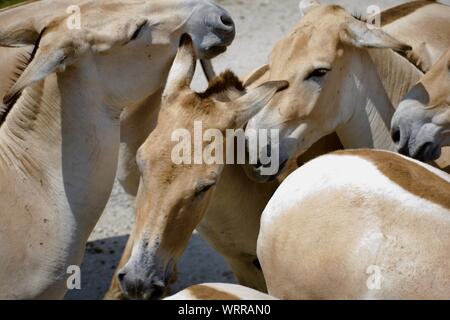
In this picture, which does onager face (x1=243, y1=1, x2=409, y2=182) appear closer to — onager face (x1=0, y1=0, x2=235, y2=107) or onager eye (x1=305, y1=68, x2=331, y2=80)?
onager eye (x1=305, y1=68, x2=331, y2=80)

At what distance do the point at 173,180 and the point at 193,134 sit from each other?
0.70 feet

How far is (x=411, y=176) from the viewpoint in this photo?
365cm

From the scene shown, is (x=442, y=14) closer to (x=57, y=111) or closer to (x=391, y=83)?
(x=391, y=83)

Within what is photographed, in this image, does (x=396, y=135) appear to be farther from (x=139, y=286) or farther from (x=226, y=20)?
(x=139, y=286)

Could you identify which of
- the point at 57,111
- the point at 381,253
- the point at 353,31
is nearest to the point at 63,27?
the point at 57,111

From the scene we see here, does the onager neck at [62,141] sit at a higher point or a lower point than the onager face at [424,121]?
higher

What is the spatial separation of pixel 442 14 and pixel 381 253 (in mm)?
2694

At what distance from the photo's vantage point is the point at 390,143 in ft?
16.2

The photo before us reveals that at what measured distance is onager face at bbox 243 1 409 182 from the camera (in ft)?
14.8

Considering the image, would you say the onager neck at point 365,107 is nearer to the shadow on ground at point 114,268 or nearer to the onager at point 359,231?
the onager at point 359,231

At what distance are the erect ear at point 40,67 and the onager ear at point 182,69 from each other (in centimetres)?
52

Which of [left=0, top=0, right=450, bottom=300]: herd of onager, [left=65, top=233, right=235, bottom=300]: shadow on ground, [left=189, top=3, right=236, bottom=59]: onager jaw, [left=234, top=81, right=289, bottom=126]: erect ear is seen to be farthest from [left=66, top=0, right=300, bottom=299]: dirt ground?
[left=234, top=81, right=289, bottom=126]: erect ear

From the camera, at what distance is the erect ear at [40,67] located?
4.27 meters

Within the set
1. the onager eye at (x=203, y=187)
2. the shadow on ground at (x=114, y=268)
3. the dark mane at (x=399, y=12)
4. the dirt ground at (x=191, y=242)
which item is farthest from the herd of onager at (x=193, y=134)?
the dirt ground at (x=191, y=242)
